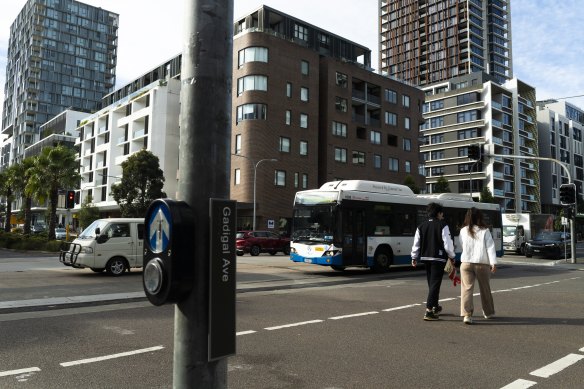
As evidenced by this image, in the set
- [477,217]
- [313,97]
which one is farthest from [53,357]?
[313,97]

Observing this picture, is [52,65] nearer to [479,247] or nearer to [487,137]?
[487,137]

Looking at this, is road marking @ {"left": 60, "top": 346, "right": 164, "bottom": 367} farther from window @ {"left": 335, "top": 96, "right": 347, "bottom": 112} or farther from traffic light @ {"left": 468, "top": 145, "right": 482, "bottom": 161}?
window @ {"left": 335, "top": 96, "right": 347, "bottom": 112}

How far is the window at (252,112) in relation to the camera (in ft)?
156

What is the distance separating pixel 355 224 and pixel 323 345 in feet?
36.2

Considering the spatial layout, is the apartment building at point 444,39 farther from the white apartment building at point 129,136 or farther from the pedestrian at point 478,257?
the pedestrian at point 478,257

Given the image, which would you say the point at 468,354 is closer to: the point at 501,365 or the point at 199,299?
the point at 501,365

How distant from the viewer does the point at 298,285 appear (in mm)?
13656

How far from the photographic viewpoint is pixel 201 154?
232 centimetres

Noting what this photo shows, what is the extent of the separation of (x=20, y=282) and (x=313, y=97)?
142 ft

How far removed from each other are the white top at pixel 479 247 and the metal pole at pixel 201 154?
6.79m

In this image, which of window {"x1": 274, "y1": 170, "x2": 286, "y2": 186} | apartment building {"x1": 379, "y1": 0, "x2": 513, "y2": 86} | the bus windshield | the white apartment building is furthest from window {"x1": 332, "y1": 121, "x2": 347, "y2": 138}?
apartment building {"x1": 379, "y1": 0, "x2": 513, "y2": 86}

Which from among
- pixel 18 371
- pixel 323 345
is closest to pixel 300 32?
pixel 323 345

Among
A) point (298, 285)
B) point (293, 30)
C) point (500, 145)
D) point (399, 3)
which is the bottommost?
point (298, 285)

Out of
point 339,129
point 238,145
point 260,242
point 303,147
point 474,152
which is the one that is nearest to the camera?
point 474,152
